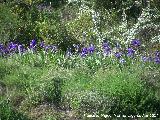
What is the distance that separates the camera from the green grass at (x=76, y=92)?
630 centimetres

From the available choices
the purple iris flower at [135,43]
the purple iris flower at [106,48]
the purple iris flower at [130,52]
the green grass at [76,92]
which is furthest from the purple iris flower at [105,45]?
the green grass at [76,92]

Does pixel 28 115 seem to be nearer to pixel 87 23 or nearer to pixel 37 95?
pixel 37 95

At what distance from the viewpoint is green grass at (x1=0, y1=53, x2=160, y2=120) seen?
6.30 m

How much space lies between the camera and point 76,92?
6.54 meters

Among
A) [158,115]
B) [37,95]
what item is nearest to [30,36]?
[37,95]

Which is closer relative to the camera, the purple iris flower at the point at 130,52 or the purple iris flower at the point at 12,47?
Result: the purple iris flower at the point at 130,52

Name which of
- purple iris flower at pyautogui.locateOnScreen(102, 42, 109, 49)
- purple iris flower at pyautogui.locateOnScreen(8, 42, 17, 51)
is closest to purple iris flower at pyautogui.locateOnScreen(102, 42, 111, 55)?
purple iris flower at pyautogui.locateOnScreen(102, 42, 109, 49)

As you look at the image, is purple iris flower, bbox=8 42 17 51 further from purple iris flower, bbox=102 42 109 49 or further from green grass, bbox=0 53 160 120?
purple iris flower, bbox=102 42 109 49

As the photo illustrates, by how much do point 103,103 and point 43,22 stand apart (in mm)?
3852

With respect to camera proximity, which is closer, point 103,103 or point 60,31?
point 103,103

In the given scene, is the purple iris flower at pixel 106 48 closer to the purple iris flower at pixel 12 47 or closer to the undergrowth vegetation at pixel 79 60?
the undergrowth vegetation at pixel 79 60

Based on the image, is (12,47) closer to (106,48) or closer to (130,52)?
(106,48)

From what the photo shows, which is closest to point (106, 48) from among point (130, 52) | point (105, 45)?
point (105, 45)

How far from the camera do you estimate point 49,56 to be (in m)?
8.25
